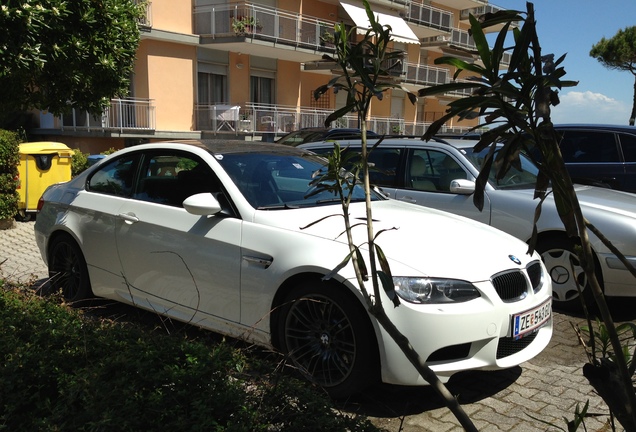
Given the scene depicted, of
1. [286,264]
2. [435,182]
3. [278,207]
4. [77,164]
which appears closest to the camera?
[286,264]

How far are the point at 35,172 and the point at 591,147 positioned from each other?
30.4 feet

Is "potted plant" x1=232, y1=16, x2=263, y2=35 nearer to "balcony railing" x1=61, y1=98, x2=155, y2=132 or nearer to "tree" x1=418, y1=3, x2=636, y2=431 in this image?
"balcony railing" x1=61, y1=98, x2=155, y2=132

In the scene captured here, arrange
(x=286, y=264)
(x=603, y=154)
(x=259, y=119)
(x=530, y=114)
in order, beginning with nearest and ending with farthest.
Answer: (x=530, y=114)
(x=286, y=264)
(x=603, y=154)
(x=259, y=119)

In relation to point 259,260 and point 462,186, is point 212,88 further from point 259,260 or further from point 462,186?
point 259,260

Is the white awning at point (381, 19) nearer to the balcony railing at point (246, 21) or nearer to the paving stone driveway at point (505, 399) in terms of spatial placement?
the balcony railing at point (246, 21)

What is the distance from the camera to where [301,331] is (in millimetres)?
3979

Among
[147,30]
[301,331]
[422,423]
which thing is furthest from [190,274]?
[147,30]

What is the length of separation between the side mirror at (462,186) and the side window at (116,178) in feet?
10.4

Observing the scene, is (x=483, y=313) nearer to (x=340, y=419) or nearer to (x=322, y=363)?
(x=322, y=363)

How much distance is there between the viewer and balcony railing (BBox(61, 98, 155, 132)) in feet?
66.6

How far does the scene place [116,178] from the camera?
5652 mm

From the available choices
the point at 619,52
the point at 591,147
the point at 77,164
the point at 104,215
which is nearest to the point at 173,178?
the point at 104,215

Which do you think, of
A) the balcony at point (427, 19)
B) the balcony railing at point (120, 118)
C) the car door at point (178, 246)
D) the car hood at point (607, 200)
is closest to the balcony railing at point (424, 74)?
the balcony at point (427, 19)

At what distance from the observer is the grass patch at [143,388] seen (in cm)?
235
